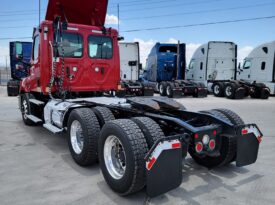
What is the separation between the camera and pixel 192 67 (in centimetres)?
2016

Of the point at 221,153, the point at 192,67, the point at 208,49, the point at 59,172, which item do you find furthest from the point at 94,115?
the point at 192,67

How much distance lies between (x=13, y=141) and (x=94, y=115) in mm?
2658

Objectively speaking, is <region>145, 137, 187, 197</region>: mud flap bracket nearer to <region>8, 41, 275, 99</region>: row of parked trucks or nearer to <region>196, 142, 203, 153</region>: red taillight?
<region>196, 142, 203, 153</region>: red taillight

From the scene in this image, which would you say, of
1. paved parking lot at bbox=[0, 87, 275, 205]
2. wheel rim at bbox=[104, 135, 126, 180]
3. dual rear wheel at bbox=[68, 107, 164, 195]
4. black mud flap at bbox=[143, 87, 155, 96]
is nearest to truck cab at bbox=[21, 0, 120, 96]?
paved parking lot at bbox=[0, 87, 275, 205]

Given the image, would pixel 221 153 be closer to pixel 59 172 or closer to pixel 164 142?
pixel 164 142

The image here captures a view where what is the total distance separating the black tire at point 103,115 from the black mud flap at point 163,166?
1524 millimetres

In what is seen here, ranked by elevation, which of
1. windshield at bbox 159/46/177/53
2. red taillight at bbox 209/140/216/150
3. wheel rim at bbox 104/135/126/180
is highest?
windshield at bbox 159/46/177/53

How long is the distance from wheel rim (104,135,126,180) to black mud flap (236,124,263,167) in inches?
61.8

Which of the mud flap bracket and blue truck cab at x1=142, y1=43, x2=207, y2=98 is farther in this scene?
blue truck cab at x1=142, y1=43, x2=207, y2=98

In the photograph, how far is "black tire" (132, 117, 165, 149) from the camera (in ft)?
10.5

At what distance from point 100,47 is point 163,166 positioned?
171 inches

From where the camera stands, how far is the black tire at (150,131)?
3186mm

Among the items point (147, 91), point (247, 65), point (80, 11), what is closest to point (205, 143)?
point (80, 11)

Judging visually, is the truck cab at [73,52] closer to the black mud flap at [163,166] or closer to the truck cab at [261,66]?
the black mud flap at [163,166]
